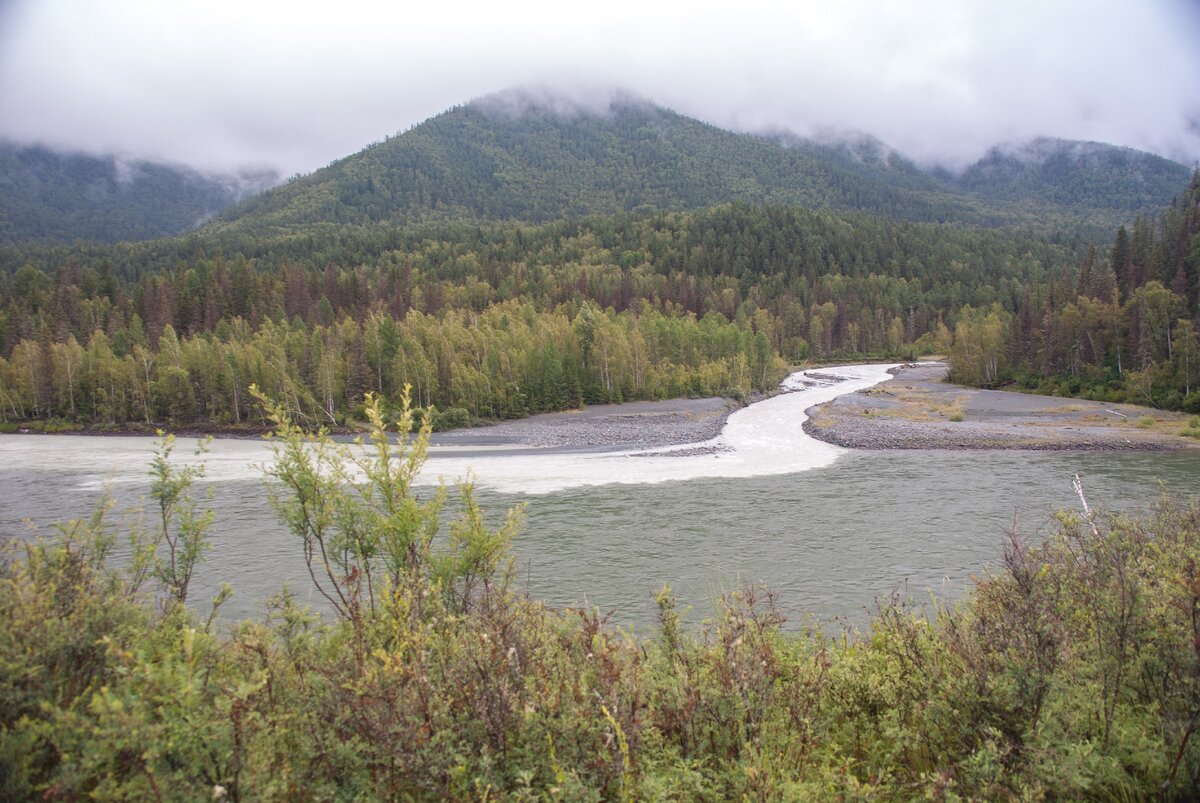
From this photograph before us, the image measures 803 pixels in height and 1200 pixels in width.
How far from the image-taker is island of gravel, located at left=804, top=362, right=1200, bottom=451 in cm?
5003

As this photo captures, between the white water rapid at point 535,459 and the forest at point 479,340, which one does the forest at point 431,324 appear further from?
the white water rapid at point 535,459

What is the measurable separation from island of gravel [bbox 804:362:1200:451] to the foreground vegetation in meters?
44.9

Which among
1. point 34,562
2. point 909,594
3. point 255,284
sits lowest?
point 909,594

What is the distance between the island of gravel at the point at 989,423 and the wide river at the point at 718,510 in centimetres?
326

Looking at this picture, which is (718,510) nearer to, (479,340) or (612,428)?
(612,428)

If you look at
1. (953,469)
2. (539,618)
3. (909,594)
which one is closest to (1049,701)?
(539,618)

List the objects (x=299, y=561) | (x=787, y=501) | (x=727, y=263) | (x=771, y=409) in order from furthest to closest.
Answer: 1. (x=727, y=263)
2. (x=771, y=409)
3. (x=787, y=501)
4. (x=299, y=561)

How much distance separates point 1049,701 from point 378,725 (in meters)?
6.91

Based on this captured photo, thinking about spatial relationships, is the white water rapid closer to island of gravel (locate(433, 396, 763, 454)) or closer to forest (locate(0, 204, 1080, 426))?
island of gravel (locate(433, 396, 763, 454))

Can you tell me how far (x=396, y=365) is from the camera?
8288 centimetres

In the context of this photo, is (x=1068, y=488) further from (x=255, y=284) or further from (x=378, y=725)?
(x=255, y=284)

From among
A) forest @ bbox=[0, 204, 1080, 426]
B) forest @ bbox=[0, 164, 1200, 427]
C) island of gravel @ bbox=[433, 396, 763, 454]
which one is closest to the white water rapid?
island of gravel @ bbox=[433, 396, 763, 454]

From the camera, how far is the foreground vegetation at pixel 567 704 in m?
5.48

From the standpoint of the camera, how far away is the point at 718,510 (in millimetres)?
32812
